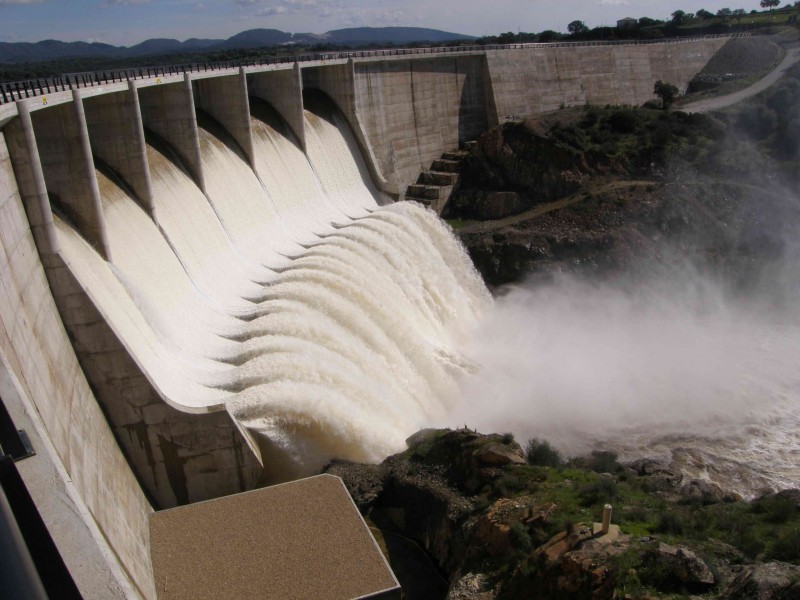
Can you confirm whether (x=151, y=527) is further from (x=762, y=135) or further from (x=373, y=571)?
(x=762, y=135)

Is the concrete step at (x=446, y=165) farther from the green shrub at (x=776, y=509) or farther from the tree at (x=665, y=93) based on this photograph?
the green shrub at (x=776, y=509)

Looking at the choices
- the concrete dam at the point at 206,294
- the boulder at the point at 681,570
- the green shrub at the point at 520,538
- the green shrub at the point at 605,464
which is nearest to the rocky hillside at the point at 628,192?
the concrete dam at the point at 206,294

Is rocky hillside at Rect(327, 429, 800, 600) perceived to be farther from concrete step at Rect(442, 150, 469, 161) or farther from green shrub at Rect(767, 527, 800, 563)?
concrete step at Rect(442, 150, 469, 161)

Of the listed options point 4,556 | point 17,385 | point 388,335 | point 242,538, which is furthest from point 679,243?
point 4,556

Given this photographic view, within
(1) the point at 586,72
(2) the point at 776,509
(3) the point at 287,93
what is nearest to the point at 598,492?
(2) the point at 776,509

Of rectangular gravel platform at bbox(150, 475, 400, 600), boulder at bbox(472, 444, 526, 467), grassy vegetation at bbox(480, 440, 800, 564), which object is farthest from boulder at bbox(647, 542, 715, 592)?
boulder at bbox(472, 444, 526, 467)

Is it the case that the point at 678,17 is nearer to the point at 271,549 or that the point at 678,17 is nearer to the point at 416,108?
the point at 416,108
